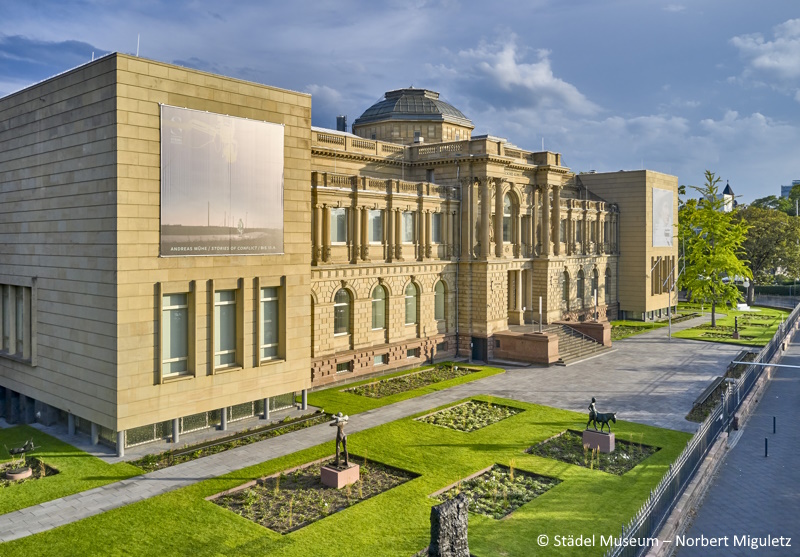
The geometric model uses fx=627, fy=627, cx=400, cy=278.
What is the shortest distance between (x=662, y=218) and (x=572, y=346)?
32701mm

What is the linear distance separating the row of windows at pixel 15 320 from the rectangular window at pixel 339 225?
16591mm

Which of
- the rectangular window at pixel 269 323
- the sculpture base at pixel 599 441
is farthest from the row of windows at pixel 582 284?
the rectangular window at pixel 269 323

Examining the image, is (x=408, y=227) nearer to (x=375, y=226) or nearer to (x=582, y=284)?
(x=375, y=226)

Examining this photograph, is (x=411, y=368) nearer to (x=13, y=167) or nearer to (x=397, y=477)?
(x=397, y=477)

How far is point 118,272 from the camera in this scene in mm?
23578

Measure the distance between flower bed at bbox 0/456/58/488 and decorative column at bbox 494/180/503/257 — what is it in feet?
113

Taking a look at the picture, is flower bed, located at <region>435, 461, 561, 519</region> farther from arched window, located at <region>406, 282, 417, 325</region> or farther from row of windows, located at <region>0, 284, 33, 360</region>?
arched window, located at <region>406, 282, 417, 325</region>

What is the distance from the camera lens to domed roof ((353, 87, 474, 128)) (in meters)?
58.3

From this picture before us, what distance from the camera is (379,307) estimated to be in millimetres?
42125

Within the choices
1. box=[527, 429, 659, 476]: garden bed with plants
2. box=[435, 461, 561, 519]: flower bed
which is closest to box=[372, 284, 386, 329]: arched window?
box=[527, 429, 659, 476]: garden bed with plants

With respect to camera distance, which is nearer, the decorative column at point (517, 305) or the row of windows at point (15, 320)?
the row of windows at point (15, 320)

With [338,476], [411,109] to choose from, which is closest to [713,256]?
[411,109]

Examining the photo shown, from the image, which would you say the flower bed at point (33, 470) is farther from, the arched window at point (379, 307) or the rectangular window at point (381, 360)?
the arched window at point (379, 307)

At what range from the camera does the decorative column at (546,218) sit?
5359 centimetres
